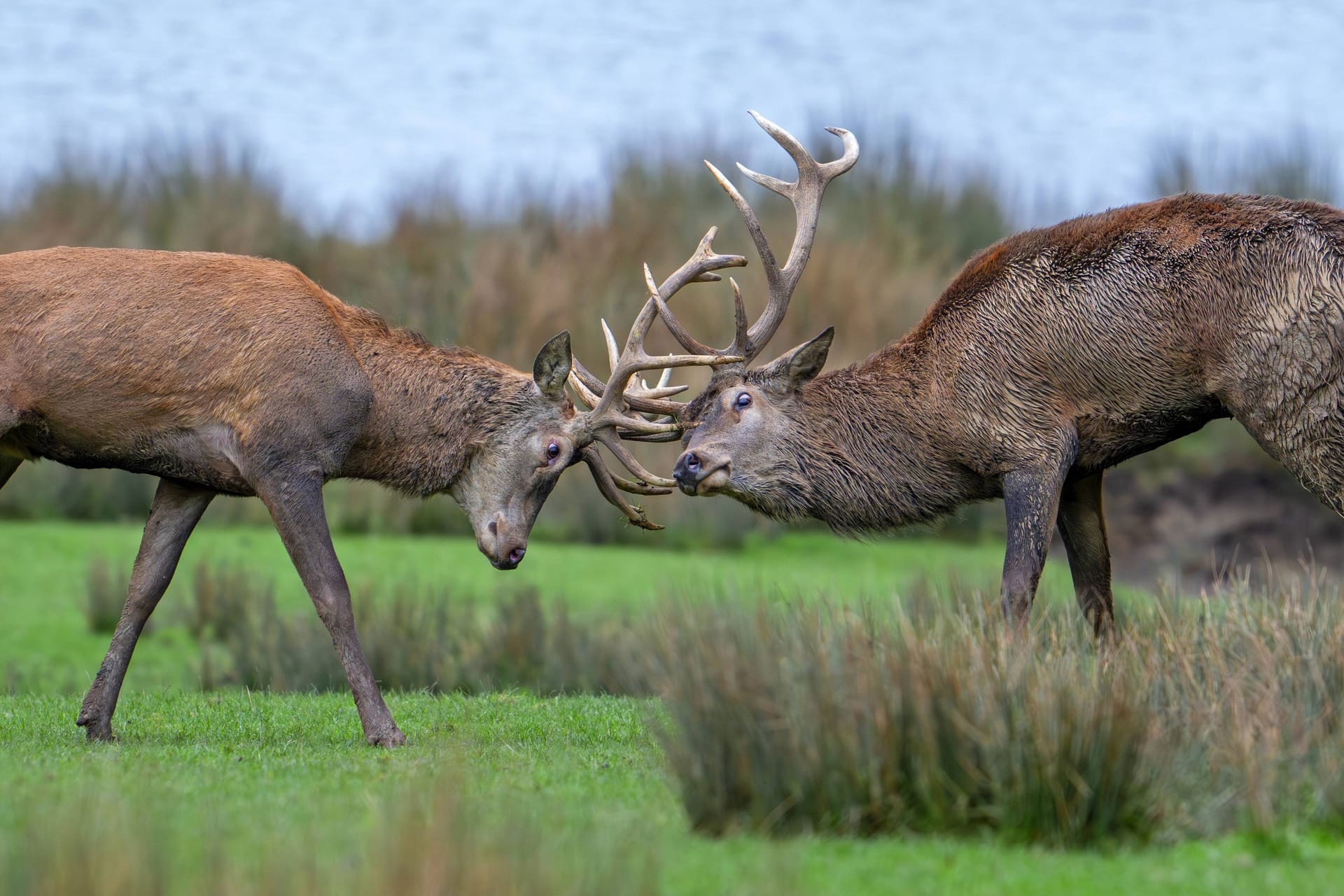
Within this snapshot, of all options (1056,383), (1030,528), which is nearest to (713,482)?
(1030,528)

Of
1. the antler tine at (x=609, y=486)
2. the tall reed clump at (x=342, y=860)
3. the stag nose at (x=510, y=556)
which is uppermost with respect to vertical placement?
the tall reed clump at (x=342, y=860)

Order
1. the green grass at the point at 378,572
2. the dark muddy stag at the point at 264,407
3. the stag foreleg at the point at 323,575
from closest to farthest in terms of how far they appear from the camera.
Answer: the dark muddy stag at the point at 264,407 < the stag foreleg at the point at 323,575 < the green grass at the point at 378,572

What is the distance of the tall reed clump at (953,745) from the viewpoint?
5430 millimetres

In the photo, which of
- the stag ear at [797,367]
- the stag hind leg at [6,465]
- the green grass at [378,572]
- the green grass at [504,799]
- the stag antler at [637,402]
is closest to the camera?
the green grass at [504,799]

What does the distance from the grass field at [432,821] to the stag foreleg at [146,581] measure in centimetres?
19

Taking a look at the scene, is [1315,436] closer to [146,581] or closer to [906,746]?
[906,746]

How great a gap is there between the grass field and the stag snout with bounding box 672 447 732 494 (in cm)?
130

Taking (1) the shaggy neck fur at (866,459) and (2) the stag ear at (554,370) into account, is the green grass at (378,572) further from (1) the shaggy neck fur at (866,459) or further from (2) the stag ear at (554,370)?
(2) the stag ear at (554,370)

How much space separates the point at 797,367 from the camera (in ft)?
30.3

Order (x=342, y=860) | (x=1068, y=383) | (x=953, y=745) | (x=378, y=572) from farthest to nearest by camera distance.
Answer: (x=378, y=572) → (x=1068, y=383) → (x=953, y=745) → (x=342, y=860)

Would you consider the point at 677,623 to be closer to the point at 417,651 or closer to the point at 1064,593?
the point at 417,651

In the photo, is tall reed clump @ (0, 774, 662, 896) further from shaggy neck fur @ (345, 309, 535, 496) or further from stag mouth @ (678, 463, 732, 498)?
stag mouth @ (678, 463, 732, 498)

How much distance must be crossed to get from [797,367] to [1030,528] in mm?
1767

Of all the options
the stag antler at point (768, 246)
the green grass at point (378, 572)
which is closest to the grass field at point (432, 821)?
the stag antler at point (768, 246)
